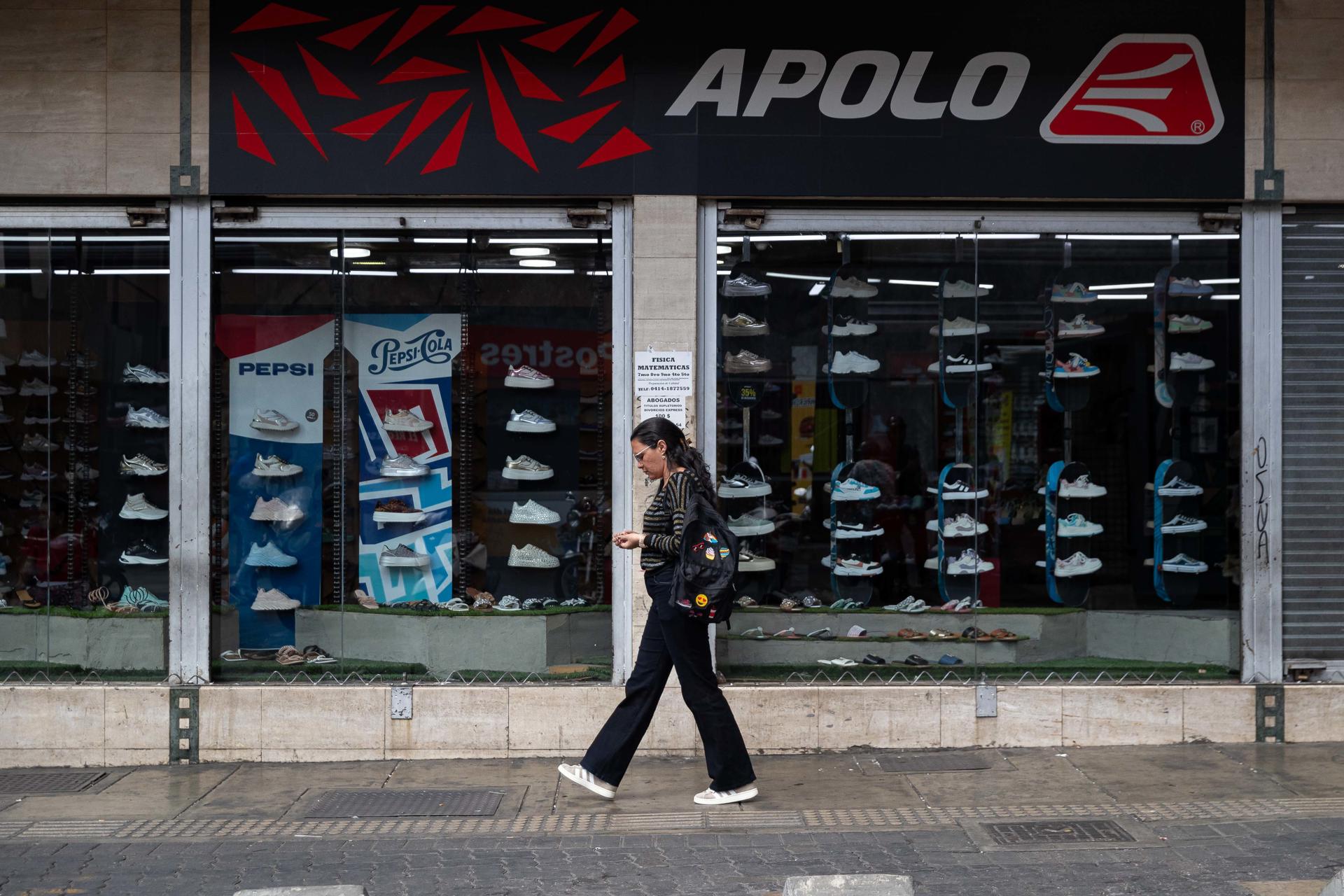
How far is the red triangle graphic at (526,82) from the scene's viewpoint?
24.2ft

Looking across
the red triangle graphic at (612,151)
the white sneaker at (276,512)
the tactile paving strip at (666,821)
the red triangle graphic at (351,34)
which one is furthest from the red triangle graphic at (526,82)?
the tactile paving strip at (666,821)

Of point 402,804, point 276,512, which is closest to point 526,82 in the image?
point 276,512

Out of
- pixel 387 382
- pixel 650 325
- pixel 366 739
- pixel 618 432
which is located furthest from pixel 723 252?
pixel 366 739

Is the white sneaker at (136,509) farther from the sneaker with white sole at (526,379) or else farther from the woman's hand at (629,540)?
the woman's hand at (629,540)

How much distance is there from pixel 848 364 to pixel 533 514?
2.26m

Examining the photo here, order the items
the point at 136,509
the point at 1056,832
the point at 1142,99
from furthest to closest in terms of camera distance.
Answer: the point at 136,509, the point at 1142,99, the point at 1056,832

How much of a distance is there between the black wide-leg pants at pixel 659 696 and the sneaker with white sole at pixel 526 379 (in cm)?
208

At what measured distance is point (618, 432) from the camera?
7.52m

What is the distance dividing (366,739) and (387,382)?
223 centimetres

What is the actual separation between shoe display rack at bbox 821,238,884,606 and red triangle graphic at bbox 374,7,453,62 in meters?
2.91

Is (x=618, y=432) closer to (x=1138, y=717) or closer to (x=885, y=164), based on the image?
(x=885, y=164)

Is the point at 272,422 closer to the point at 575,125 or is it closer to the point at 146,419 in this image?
the point at 146,419

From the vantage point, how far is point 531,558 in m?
7.91

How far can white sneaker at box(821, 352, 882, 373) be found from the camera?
26.3 ft
